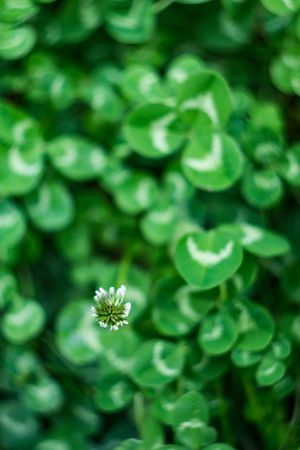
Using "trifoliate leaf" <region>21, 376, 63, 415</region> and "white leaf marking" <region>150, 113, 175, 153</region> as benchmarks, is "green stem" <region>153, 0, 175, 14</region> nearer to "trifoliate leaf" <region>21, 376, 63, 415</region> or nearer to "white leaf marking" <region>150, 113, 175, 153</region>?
"white leaf marking" <region>150, 113, 175, 153</region>

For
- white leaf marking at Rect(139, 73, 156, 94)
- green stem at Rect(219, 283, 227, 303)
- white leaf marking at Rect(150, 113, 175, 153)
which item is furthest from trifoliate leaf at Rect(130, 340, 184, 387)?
white leaf marking at Rect(139, 73, 156, 94)

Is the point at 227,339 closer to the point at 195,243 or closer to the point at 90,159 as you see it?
the point at 195,243

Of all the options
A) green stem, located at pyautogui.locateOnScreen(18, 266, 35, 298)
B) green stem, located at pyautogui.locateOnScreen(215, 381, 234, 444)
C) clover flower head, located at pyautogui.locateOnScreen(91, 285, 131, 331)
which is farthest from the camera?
green stem, located at pyautogui.locateOnScreen(18, 266, 35, 298)

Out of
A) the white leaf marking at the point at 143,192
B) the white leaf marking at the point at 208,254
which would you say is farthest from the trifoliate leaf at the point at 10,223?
the white leaf marking at the point at 208,254

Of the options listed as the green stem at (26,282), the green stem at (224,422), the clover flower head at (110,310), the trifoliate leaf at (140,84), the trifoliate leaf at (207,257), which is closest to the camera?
the clover flower head at (110,310)

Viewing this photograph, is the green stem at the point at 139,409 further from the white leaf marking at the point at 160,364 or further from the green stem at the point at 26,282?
the green stem at the point at 26,282

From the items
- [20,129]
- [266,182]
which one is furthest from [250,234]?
[20,129]

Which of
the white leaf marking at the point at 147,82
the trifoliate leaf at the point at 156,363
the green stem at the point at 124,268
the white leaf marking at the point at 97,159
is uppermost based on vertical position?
the white leaf marking at the point at 147,82
